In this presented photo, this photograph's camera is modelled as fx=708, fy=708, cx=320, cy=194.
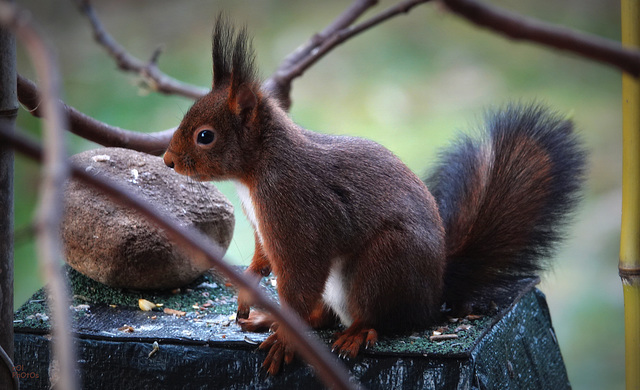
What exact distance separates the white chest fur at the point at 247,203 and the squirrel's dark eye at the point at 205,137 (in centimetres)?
9

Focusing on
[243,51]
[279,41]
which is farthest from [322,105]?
[243,51]

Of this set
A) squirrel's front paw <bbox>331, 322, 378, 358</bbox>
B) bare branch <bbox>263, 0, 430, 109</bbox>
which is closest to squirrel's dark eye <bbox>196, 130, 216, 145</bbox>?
squirrel's front paw <bbox>331, 322, 378, 358</bbox>

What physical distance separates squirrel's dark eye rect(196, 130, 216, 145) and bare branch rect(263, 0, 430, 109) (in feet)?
1.76

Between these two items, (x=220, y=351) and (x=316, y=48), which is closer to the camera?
(x=220, y=351)

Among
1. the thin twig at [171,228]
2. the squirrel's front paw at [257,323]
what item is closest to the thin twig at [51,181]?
the thin twig at [171,228]

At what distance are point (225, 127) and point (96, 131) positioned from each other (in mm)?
515

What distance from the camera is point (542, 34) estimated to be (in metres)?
0.31

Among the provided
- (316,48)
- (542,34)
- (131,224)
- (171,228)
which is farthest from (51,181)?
(316,48)

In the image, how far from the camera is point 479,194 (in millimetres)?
1523

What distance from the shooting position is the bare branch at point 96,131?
143 centimetres

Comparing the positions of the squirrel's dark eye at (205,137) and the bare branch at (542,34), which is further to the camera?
the squirrel's dark eye at (205,137)

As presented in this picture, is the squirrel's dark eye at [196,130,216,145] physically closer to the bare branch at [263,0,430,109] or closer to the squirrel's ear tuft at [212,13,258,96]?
the squirrel's ear tuft at [212,13,258,96]

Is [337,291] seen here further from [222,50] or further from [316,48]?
[316,48]

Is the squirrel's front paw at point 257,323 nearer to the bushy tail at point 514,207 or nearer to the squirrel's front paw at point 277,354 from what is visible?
the squirrel's front paw at point 277,354
